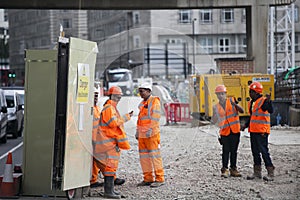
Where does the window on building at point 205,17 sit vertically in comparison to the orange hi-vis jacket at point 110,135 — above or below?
above

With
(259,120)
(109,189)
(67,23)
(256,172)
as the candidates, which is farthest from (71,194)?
(67,23)

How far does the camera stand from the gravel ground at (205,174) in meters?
11.3

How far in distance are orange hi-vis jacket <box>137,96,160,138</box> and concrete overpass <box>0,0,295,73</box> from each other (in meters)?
14.9

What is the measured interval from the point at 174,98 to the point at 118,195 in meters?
28.4

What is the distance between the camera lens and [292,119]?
90.7 ft

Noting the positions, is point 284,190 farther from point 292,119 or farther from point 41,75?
point 292,119

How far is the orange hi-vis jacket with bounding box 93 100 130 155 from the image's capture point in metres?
11.0

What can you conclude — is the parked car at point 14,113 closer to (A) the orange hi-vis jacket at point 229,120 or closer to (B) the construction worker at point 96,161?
(B) the construction worker at point 96,161

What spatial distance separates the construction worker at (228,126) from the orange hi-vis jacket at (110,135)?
2.58 m

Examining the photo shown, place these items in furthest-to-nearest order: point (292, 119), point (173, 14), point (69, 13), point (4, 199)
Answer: point (69, 13), point (173, 14), point (292, 119), point (4, 199)

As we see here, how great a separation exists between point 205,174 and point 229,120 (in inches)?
55.7

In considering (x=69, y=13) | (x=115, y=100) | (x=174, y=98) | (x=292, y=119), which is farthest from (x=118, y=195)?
(x=69, y=13)

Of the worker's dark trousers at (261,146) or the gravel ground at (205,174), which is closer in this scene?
the gravel ground at (205,174)

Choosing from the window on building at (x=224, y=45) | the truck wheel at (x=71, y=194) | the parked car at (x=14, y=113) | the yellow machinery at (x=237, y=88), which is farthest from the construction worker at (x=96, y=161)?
the window on building at (x=224, y=45)
